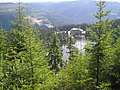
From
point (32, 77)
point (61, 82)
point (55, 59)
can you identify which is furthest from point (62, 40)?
point (32, 77)

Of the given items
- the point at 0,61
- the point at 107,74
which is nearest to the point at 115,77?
the point at 107,74


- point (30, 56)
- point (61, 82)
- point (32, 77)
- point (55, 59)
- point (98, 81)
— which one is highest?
point (30, 56)

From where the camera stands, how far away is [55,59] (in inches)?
2354

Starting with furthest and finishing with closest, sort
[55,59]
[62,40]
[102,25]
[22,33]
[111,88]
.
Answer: [62,40]
[55,59]
[22,33]
[111,88]
[102,25]

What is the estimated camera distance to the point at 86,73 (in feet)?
78.9

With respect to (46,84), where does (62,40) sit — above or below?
below

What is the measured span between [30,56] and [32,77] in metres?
1.71

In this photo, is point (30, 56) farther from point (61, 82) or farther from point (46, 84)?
point (61, 82)

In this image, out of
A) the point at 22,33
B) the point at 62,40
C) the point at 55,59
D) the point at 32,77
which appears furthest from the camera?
the point at 62,40

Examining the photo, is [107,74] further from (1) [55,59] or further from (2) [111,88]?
(1) [55,59]

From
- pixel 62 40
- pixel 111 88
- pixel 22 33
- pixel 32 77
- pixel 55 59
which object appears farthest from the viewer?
pixel 62 40

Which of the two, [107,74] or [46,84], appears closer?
[46,84]

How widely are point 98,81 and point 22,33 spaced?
29.2 ft

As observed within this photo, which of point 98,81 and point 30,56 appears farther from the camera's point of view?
point 98,81
